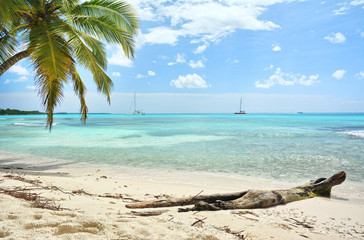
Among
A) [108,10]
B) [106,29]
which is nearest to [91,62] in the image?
[106,29]

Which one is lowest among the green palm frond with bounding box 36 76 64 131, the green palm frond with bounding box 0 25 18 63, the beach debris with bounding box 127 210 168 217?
the beach debris with bounding box 127 210 168 217

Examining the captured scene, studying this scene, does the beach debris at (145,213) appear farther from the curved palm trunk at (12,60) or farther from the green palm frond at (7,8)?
the curved palm trunk at (12,60)

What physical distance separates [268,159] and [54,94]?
817 cm

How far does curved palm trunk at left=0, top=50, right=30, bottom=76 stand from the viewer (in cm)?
657

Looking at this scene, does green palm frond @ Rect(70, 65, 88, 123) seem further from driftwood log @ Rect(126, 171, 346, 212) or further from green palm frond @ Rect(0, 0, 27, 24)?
driftwood log @ Rect(126, 171, 346, 212)

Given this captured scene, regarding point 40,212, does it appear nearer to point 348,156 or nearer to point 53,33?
point 53,33

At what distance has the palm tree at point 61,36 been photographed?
629 cm

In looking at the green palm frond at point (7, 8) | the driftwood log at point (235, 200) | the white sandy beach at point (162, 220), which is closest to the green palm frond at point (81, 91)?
the green palm frond at point (7, 8)

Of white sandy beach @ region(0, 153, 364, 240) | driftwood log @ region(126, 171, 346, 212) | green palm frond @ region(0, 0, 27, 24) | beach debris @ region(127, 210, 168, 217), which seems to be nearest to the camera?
white sandy beach @ region(0, 153, 364, 240)

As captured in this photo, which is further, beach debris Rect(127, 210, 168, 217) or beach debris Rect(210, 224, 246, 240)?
beach debris Rect(127, 210, 168, 217)

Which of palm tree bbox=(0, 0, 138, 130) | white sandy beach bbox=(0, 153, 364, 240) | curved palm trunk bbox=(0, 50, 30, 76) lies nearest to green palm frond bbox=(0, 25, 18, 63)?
palm tree bbox=(0, 0, 138, 130)

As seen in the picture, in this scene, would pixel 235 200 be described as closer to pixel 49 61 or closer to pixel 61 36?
pixel 49 61

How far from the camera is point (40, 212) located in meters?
2.61

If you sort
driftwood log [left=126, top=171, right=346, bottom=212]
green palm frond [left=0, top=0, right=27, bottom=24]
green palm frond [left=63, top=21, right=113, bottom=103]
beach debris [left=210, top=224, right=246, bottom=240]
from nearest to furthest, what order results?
1. beach debris [left=210, top=224, right=246, bottom=240]
2. driftwood log [left=126, top=171, right=346, bottom=212]
3. green palm frond [left=0, top=0, right=27, bottom=24]
4. green palm frond [left=63, top=21, right=113, bottom=103]
